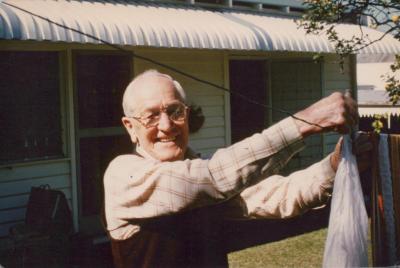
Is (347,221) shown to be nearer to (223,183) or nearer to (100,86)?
(223,183)

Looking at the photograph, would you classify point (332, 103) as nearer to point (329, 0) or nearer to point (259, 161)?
point (259, 161)

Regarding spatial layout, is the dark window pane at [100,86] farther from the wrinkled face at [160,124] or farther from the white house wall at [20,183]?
the wrinkled face at [160,124]

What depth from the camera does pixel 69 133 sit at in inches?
281

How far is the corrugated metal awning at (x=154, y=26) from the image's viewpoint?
5.70m

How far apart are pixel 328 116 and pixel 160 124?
2.01 ft

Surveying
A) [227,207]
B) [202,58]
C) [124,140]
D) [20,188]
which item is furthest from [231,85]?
[227,207]

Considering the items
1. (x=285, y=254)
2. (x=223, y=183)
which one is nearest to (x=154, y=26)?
(x=285, y=254)

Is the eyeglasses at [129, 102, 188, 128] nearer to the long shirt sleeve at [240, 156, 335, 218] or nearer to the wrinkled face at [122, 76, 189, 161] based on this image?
the wrinkled face at [122, 76, 189, 161]

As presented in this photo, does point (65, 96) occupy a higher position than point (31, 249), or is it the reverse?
point (65, 96)

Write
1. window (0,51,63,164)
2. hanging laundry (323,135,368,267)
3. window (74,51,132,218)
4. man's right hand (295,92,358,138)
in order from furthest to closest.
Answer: window (74,51,132,218) < window (0,51,63,164) < hanging laundry (323,135,368,267) < man's right hand (295,92,358,138)

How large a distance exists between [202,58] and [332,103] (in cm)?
723

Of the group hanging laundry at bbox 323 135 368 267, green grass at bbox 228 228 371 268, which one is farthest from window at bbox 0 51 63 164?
hanging laundry at bbox 323 135 368 267

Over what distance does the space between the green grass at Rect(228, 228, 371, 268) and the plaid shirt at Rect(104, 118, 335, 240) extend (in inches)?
175

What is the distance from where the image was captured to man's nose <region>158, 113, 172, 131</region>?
6.45ft
